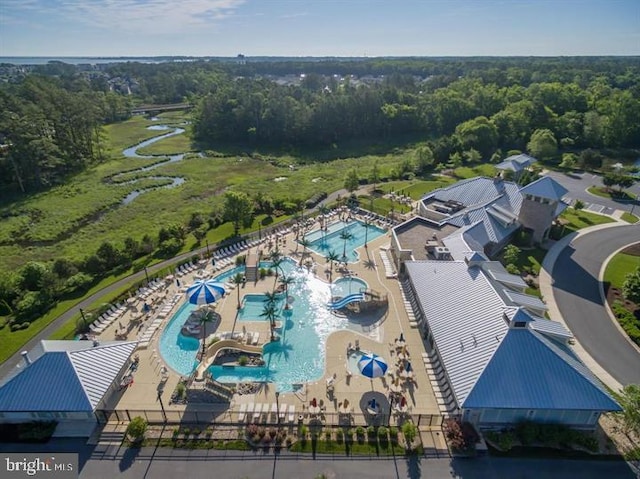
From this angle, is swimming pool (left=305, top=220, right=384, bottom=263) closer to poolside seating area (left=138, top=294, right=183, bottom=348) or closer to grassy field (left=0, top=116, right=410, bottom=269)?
grassy field (left=0, top=116, right=410, bottom=269)

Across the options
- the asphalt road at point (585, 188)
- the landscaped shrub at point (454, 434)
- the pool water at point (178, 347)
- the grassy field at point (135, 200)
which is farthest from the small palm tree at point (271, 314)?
the asphalt road at point (585, 188)

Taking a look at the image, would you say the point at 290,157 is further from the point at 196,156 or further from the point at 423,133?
the point at 423,133

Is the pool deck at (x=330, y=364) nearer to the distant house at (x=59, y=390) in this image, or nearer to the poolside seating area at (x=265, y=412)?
the poolside seating area at (x=265, y=412)

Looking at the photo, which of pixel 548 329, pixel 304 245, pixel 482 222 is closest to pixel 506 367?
pixel 548 329

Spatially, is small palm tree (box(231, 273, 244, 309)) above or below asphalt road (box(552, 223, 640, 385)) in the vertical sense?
above

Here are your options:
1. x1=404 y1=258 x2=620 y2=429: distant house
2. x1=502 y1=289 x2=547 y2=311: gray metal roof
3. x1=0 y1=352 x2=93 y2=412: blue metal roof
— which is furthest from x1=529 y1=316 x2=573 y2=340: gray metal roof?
x1=0 y1=352 x2=93 y2=412: blue metal roof

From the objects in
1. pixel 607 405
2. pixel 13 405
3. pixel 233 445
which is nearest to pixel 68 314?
pixel 13 405
